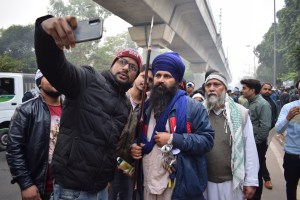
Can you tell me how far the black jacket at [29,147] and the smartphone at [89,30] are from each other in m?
1.48

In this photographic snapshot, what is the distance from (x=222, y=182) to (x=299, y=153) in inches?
56.5

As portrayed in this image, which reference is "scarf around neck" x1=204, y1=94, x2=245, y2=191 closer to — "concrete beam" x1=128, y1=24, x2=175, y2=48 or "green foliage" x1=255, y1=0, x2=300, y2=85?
"concrete beam" x1=128, y1=24, x2=175, y2=48

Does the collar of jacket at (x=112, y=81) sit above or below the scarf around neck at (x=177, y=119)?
above

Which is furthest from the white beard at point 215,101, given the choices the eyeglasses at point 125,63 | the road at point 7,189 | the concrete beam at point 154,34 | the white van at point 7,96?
the concrete beam at point 154,34

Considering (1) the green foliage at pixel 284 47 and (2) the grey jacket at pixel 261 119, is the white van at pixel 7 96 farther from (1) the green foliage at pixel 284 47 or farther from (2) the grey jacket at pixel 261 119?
(1) the green foliage at pixel 284 47

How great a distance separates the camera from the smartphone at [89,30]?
1186 millimetres

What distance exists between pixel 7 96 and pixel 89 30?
8176 mm

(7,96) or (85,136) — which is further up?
(7,96)

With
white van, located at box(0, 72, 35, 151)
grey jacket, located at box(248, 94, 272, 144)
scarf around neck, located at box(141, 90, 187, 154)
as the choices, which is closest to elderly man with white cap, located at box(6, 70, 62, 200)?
scarf around neck, located at box(141, 90, 187, 154)

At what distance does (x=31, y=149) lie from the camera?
2.37m

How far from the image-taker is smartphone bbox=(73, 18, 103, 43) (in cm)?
119

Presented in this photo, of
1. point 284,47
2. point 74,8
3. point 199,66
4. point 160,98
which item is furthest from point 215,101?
point 74,8

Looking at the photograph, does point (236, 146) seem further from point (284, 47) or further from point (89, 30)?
point (284, 47)

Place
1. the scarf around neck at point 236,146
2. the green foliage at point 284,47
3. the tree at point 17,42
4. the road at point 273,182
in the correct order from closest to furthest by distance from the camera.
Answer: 1. the scarf around neck at point 236,146
2. the road at point 273,182
3. the green foliage at point 284,47
4. the tree at point 17,42
